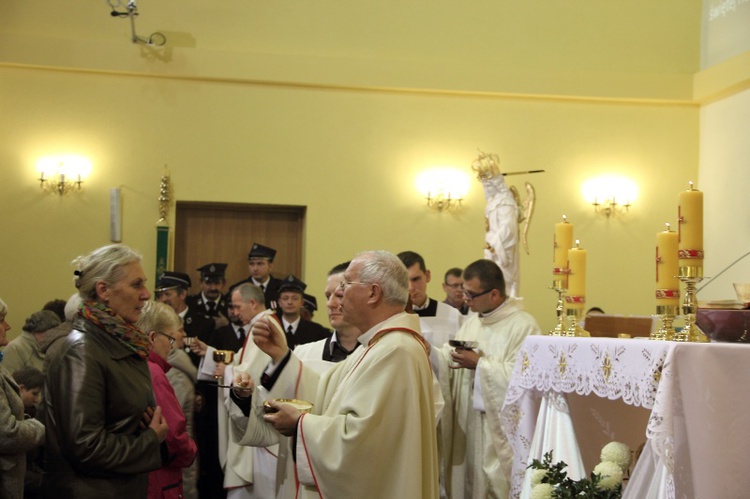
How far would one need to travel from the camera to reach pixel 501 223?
28.0ft

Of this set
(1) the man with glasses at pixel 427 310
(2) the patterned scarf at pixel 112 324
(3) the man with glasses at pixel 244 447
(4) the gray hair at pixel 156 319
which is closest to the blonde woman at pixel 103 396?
(2) the patterned scarf at pixel 112 324

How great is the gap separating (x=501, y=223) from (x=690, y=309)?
474 cm

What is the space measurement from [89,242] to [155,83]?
6.37ft

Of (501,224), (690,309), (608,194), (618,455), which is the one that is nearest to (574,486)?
(618,455)

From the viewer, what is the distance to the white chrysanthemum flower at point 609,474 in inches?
151

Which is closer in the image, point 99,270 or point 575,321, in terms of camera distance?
point 99,270

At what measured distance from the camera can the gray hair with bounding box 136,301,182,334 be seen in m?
4.85

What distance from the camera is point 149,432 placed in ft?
12.1

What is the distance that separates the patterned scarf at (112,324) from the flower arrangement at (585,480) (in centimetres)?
176

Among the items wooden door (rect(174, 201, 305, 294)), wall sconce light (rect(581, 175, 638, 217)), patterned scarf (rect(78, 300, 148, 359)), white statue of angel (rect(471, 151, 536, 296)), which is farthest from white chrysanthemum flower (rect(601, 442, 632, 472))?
wall sconce light (rect(581, 175, 638, 217))

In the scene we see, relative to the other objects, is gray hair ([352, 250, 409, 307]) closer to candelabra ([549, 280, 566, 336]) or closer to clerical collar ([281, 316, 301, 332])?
candelabra ([549, 280, 566, 336])

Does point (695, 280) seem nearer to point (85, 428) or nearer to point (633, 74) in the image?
point (85, 428)

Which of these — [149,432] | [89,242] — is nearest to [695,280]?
[149,432]

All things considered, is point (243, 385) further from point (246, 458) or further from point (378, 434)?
point (246, 458)
